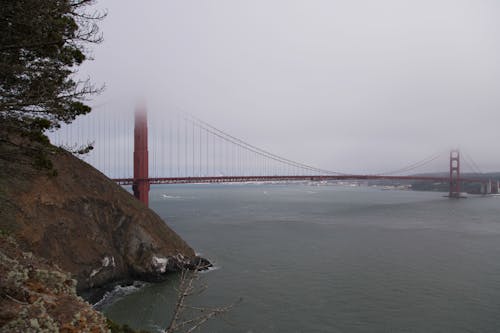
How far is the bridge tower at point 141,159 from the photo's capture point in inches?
1497

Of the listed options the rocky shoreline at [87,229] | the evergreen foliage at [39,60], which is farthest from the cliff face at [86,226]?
the evergreen foliage at [39,60]

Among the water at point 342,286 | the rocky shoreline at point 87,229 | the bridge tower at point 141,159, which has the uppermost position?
the bridge tower at point 141,159

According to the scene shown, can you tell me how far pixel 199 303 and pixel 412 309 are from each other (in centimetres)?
1143

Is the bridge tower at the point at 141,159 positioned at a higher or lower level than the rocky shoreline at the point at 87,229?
higher

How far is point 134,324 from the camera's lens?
15.0m

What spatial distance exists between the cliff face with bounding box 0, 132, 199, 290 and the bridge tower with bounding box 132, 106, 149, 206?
10.7 metres

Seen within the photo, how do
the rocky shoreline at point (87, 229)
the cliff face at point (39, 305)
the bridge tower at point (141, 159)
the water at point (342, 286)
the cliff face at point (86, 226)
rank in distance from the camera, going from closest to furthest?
the cliff face at point (39, 305)
the water at point (342, 286)
the rocky shoreline at point (87, 229)
the cliff face at point (86, 226)
the bridge tower at point (141, 159)

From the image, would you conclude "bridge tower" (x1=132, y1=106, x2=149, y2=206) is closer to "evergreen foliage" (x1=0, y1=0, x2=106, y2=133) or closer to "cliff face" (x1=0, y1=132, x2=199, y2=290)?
"cliff face" (x1=0, y1=132, x2=199, y2=290)

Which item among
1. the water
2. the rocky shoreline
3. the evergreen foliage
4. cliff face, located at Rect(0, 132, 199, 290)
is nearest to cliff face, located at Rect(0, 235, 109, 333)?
the evergreen foliage

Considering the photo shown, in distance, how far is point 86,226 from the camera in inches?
857

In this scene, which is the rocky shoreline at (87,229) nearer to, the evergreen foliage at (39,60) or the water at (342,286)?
the water at (342,286)

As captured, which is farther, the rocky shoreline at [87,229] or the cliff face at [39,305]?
the rocky shoreline at [87,229]

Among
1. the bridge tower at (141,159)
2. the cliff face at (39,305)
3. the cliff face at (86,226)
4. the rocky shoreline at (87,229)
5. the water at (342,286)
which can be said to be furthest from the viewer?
the bridge tower at (141,159)

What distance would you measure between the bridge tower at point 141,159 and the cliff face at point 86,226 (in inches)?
421
